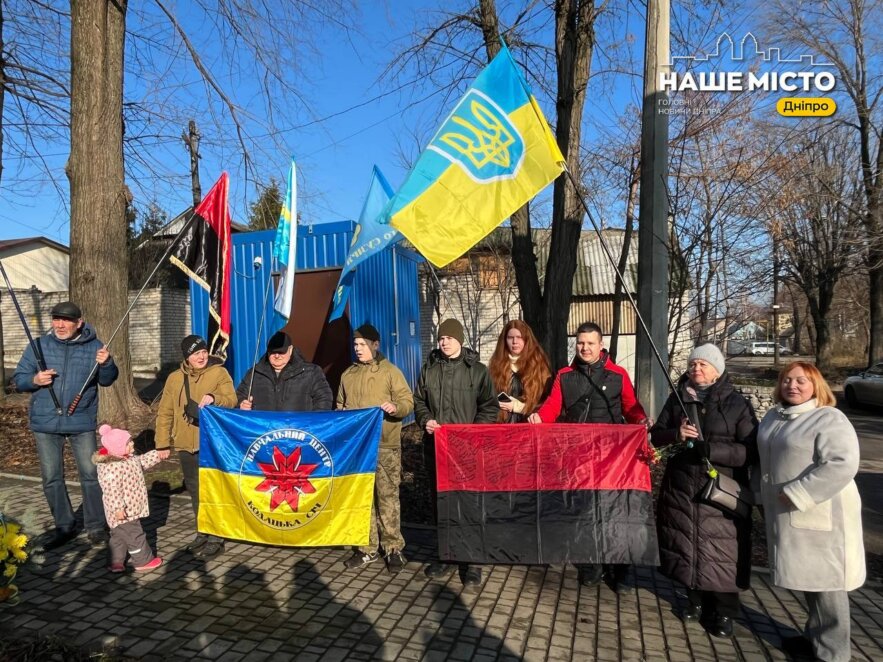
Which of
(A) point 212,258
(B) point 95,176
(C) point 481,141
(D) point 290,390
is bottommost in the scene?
(D) point 290,390

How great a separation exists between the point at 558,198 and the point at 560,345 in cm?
190

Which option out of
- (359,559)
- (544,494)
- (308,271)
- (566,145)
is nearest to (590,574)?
(544,494)

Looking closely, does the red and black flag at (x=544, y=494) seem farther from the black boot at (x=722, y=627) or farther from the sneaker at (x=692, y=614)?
the black boot at (x=722, y=627)

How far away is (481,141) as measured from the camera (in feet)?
14.3

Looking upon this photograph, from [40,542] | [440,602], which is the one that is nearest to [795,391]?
[440,602]

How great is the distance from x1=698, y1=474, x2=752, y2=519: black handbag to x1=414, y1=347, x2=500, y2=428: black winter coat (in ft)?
5.13

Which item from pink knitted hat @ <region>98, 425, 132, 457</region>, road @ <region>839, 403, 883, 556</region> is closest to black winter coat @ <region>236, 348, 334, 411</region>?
pink knitted hat @ <region>98, 425, 132, 457</region>

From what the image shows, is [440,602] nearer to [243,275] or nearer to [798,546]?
[798,546]

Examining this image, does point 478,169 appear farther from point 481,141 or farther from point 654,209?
point 654,209

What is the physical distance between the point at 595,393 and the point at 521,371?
0.63 metres

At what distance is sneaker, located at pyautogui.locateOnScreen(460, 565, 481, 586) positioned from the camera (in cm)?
435

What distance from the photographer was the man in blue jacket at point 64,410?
5.00 m

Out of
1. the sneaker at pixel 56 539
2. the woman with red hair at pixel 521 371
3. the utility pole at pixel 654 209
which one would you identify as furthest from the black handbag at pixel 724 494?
the sneaker at pixel 56 539

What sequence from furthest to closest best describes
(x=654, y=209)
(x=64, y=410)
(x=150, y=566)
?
(x=654, y=209), (x=64, y=410), (x=150, y=566)
